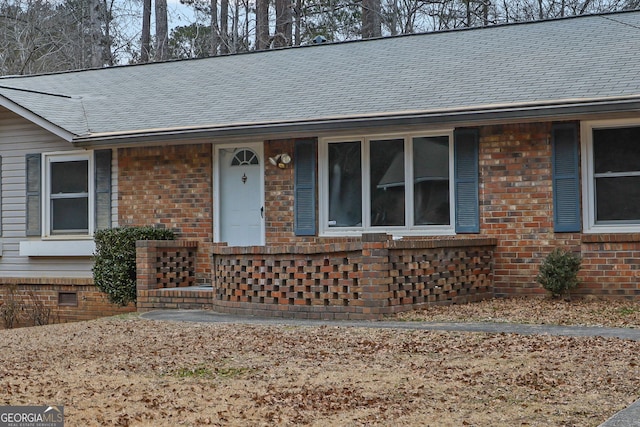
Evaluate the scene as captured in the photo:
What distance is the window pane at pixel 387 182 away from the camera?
14.0 meters

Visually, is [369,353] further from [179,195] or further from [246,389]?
[179,195]

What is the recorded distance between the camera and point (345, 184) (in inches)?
564

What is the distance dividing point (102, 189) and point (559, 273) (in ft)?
25.7

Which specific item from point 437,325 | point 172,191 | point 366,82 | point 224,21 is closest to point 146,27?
point 224,21

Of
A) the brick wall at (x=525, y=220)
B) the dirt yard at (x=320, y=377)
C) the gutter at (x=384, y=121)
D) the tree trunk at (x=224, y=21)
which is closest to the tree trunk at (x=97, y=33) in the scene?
the tree trunk at (x=224, y=21)

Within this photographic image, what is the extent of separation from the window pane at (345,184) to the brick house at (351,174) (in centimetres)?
2

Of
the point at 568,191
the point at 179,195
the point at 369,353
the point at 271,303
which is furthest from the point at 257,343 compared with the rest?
the point at 179,195

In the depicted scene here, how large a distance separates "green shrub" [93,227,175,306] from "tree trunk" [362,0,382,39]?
15.7 m

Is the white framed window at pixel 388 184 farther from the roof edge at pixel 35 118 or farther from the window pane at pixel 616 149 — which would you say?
the roof edge at pixel 35 118

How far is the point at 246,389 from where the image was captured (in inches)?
280

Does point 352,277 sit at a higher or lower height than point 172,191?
lower

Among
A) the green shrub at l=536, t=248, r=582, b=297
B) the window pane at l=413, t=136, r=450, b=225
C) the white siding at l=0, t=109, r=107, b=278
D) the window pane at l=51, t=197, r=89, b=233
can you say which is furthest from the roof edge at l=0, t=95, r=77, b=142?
the green shrub at l=536, t=248, r=582, b=297

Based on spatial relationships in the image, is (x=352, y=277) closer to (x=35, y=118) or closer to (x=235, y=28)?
(x=35, y=118)

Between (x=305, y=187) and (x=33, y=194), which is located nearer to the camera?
(x=305, y=187)
